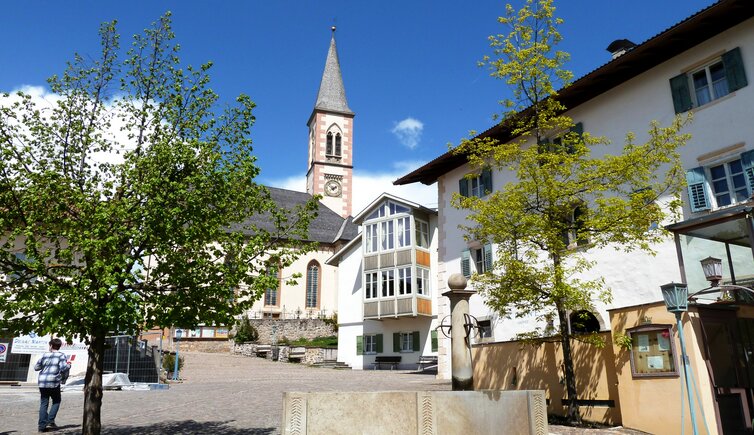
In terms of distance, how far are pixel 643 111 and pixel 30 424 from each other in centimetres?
1711

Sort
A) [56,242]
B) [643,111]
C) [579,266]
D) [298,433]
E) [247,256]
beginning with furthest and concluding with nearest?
[643,111], [579,266], [247,256], [56,242], [298,433]

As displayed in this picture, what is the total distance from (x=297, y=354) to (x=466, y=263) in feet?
59.5

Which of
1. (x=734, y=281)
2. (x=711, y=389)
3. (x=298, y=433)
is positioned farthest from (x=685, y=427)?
(x=298, y=433)

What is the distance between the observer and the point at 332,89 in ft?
251

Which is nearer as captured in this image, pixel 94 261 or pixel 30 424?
pixel 94 261

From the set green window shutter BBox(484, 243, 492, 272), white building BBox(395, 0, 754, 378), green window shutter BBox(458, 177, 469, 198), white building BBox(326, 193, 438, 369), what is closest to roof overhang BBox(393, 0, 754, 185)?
white building BBox(395, 0, 754, 378)

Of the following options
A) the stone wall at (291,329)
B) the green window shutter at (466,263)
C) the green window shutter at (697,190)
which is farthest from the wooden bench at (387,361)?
the green window shutter at (697,190)

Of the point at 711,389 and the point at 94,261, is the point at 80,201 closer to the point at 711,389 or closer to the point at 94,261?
the point at 94,261

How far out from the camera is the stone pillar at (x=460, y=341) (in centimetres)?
1013

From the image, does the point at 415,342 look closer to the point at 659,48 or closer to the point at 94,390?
the point at 659,48

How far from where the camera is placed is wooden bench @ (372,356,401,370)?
3450cm

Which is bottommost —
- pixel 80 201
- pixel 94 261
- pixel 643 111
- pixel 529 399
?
pixel 529 399

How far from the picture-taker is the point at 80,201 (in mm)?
8367

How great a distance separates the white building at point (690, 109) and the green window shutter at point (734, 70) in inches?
0.9
